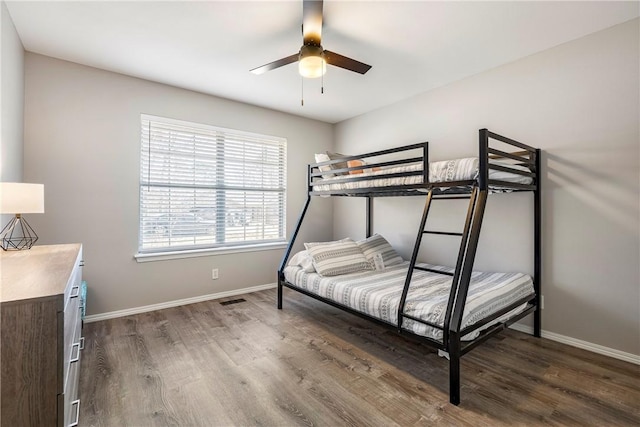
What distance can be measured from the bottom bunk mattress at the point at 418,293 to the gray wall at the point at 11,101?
252cm

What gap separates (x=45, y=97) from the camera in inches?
108

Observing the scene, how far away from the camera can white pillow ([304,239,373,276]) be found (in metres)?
3.04

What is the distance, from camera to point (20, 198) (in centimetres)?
187

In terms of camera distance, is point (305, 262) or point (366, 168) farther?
point (305, 262)

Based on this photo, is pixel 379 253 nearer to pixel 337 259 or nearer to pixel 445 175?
pixel 337 259

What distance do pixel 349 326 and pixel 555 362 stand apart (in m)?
1.62

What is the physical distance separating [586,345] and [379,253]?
192 cm

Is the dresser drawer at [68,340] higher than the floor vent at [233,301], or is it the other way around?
the dresser drawer at [68,340]

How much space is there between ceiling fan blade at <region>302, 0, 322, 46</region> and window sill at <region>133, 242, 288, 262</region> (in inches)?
103

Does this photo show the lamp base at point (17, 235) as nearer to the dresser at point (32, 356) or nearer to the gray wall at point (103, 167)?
the gray wall at point (103, 167)

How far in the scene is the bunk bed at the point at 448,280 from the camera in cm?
191

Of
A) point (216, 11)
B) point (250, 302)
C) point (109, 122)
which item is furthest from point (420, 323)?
point (109, 122)

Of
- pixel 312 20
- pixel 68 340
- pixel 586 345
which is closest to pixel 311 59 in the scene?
pixel 312 20

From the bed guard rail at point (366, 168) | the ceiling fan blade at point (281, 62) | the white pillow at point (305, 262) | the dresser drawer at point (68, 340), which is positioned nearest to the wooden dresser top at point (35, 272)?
the dresser drawer at point (68, 340)
